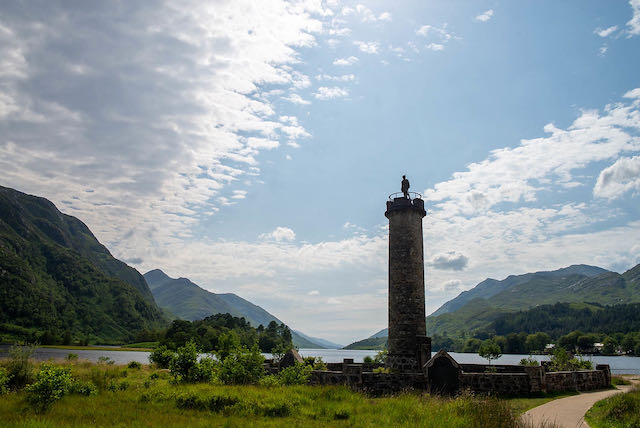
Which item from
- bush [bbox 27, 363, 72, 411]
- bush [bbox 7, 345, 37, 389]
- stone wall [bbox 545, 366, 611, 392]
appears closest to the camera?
bush [bbox 27, 363, 72, 411]

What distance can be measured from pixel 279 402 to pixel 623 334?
7397 inches

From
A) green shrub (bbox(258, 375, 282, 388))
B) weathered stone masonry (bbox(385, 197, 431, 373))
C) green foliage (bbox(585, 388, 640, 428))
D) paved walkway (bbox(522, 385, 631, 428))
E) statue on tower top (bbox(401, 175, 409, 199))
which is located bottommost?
paved walkway (bbox(522, 385, 631, 428))

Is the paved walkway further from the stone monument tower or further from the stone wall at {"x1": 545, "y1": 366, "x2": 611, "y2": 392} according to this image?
the stone monument tower

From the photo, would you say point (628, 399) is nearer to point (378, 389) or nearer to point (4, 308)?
point (378, 389)

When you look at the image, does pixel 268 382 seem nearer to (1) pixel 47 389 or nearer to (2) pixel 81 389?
(2) pixel 81 389

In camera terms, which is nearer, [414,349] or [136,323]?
[414,349]

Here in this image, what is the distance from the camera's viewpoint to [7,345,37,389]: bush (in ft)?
64.2

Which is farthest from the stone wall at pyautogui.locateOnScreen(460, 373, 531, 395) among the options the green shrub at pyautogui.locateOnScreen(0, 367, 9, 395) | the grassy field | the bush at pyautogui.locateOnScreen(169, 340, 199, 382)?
the green shrub at pyautogui.locateOnScreen(0, 367, 9, 395)

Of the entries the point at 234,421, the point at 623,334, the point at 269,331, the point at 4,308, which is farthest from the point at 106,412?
the point at 623,334

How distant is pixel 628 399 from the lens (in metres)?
18.2

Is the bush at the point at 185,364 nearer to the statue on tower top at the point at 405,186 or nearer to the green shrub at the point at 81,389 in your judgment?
the green shrub at the point at 81,389

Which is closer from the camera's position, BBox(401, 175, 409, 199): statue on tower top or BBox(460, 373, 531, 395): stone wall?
BBox(460, 373, 531, 395): stone wall

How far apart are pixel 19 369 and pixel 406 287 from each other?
2422 cm

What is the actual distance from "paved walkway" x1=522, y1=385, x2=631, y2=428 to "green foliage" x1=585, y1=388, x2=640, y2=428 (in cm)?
43
